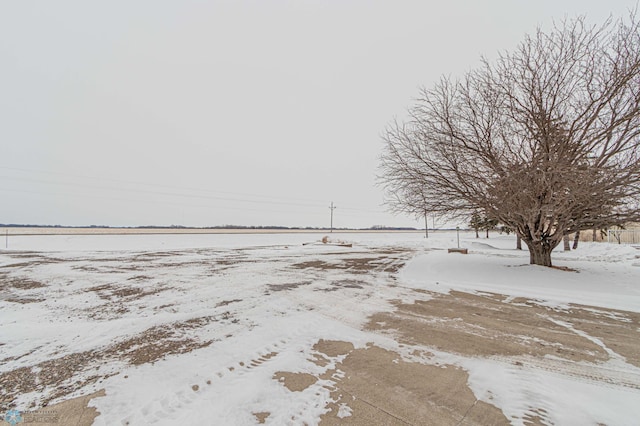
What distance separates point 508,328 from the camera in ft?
13.6

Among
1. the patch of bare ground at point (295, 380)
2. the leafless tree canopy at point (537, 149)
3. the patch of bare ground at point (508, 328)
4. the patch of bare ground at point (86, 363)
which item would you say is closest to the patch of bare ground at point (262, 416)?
the patch of bare ground at point (295, 380)

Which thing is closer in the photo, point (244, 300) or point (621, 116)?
point (244, 300)

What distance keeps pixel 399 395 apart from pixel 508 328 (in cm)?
277

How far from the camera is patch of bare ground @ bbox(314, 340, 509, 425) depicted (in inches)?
82.4

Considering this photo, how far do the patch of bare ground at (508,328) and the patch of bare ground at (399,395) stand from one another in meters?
0.76

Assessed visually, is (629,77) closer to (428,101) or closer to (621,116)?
(621,116)

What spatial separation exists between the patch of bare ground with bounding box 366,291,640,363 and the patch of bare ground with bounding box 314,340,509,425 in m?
0.76

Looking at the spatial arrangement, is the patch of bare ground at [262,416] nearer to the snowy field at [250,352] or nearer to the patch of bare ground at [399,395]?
the snowy field at [250,352]

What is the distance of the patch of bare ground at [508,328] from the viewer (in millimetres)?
3377

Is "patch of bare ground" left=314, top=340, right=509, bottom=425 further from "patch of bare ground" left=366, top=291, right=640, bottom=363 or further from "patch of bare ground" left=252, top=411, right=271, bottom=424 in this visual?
"patch of bare ground" left=366, top=291, right=640, bottom=363

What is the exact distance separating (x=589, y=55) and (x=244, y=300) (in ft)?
37.3

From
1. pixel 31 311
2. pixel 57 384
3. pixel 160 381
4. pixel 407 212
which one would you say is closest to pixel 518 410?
pixel 160 381

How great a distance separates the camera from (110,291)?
640cm

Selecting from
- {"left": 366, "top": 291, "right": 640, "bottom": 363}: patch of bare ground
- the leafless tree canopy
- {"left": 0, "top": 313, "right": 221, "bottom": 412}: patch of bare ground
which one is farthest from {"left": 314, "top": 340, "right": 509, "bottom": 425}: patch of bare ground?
the leafless tree canopy
